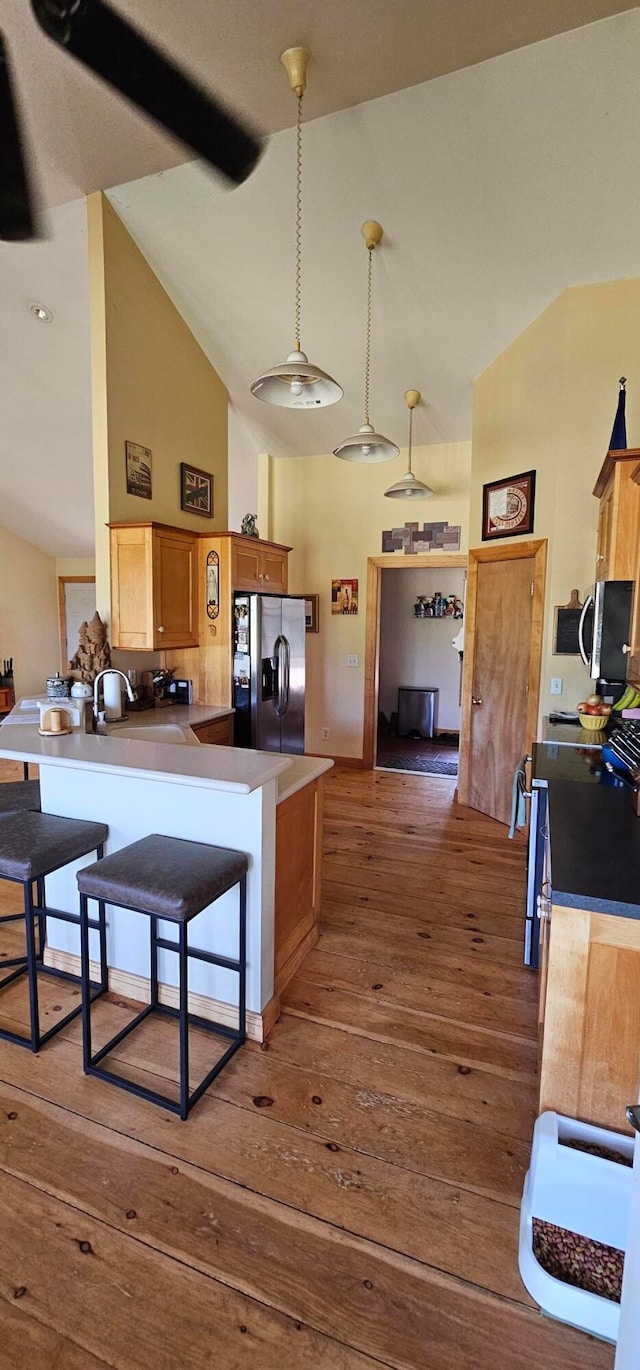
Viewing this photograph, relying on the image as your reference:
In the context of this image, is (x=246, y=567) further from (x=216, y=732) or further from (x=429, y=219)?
(x=429, y=219)

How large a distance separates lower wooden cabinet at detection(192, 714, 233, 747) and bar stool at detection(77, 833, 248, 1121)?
1.89 metres

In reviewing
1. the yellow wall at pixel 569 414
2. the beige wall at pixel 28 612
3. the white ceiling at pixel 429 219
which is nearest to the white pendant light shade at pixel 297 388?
the white ceiling at pixel 429 219

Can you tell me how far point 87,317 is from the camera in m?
4.10

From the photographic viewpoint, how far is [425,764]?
6137 mm

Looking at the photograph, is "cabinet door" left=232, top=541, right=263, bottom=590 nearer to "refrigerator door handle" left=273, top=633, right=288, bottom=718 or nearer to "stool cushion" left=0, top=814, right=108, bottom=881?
"refrigerator door handle" left=273, top=633, right=288, bottom=718

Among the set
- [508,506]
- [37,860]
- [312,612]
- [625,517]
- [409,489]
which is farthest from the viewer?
[312,612]

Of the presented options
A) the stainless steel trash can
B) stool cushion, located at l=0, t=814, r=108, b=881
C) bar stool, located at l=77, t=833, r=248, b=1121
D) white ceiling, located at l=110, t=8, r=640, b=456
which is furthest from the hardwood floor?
the stainless steel trash can

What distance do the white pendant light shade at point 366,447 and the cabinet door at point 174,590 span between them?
51.3 inches

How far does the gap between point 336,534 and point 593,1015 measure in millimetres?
4842

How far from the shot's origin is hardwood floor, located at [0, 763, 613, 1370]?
4.09ft

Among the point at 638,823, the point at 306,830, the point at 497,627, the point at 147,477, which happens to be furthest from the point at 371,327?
the point at 638,823

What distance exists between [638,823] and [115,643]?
3.10 meters

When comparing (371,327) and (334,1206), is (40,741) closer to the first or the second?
(334,1206)

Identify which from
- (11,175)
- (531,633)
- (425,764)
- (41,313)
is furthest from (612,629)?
(41,313)
